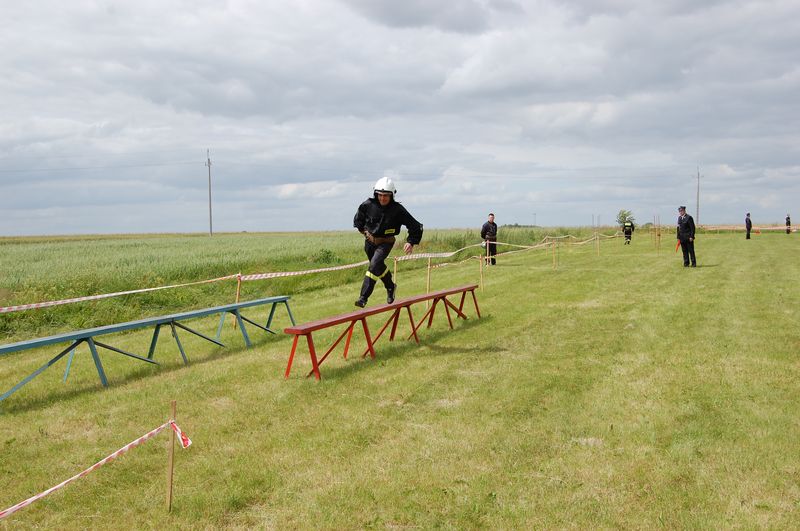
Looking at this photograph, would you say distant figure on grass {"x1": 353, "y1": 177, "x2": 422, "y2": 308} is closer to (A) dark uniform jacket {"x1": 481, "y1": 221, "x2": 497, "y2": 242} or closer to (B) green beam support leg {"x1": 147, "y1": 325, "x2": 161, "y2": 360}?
(B) green beam support leg {"x1": 147, "y1": 325, "x2": 161, "y2": 360}

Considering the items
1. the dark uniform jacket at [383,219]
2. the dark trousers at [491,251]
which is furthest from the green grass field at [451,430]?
the dark trousers at [491,251]

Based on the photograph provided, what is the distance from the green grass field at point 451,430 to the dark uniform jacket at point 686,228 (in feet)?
30.5

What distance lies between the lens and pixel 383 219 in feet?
27.9

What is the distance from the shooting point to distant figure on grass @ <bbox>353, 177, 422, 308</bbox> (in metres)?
8.45

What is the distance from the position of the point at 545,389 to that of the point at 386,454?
2344mm

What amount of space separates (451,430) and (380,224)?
3758 millimetres

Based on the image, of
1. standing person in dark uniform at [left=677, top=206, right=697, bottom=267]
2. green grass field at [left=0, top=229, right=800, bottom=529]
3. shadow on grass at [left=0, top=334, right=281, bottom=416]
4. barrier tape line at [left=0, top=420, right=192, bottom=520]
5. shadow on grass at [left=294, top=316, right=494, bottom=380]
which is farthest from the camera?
standing person in dark uniform at [left=677, top=206, right=697, bottom=267]

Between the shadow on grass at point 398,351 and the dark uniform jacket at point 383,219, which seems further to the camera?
the dark uniform jacket at point 383,219

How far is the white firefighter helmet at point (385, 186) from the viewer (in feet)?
27.4

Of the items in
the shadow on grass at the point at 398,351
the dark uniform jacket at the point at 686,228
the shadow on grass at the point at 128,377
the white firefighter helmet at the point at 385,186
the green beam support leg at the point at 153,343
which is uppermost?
the white firefighter helmet at the point at 385,186

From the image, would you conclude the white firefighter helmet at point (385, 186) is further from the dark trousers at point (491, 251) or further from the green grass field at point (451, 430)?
the dark trousers at point (491, 251)

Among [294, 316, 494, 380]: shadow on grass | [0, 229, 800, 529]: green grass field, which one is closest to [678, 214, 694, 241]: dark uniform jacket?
[0, 229, 800, 529]: green grass field

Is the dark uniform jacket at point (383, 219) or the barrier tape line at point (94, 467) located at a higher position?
Result: the dark uniform jacket at point (383, 219)

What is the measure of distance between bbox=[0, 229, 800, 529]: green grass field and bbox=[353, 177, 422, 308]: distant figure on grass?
1143 mm
